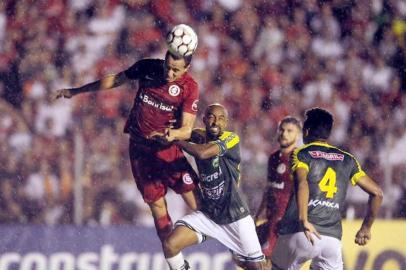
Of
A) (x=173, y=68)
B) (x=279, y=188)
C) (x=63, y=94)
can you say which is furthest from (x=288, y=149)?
(x=63, y=94)

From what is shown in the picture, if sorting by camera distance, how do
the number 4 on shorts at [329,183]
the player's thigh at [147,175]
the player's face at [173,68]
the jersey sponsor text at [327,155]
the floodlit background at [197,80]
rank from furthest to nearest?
the floodlit background at [197,80] < the player's thigh at [147,175] < the player's face at [173,68] < the number 4 on shorts at [329,183] < the jersey sponsor text at [327,155]

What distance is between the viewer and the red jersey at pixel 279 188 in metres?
8.81

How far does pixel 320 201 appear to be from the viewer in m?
7.63

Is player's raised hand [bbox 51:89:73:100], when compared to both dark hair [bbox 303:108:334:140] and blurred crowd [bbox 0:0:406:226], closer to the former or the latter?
blurred crowd [bbox 0:0:406:226]

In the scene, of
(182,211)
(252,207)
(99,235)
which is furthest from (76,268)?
(252,207)

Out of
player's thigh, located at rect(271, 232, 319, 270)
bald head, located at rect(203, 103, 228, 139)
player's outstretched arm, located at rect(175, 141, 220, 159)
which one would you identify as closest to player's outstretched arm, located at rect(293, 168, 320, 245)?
player's thigh, located at rect(271, 232, 319, 270)

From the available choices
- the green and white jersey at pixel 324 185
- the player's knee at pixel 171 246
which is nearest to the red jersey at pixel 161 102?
the player's knee at pixel 171 246

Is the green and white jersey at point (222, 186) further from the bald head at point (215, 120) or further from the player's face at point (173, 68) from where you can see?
the player's face at point (173, 68)

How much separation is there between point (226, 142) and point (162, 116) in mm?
720

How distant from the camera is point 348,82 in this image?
11055mm

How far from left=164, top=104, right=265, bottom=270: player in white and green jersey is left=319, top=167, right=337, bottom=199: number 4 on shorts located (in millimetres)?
805

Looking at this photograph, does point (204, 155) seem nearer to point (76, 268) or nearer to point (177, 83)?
point (177, 83)

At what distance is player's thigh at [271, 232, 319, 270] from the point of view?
Answer: 24.2 ft

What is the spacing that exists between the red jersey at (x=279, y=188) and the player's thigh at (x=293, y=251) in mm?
1161
